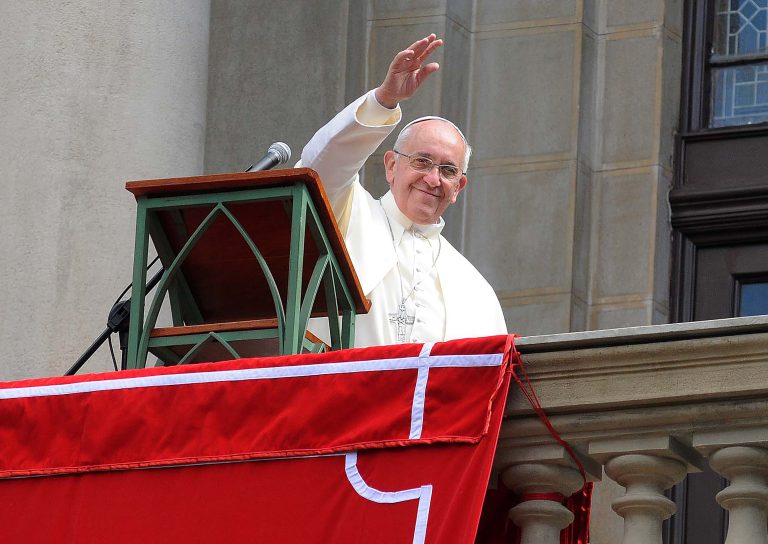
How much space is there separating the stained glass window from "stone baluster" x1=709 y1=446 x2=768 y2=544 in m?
4.23

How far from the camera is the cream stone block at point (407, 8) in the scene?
8.19 meters

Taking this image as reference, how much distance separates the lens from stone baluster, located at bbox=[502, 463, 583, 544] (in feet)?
14.1

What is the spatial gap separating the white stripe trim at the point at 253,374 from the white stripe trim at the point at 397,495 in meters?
→ 0.19

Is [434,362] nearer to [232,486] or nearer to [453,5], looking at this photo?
[232,486]

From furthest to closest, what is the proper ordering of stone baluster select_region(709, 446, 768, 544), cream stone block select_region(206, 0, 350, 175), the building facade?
cream stone block select_region(206, 0, 350, 175) < the building facade < stone baluster select_region(709, 446, 768, 544)

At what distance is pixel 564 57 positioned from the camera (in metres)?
8.13

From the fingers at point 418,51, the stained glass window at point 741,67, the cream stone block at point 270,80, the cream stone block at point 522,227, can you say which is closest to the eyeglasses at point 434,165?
the fingers at point 418,51

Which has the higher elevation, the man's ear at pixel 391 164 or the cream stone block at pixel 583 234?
the cream stone block at pixel 583 234

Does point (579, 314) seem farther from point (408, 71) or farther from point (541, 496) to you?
point (541, 496)

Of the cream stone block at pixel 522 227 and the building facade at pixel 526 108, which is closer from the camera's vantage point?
the building facade at pixel 526 108

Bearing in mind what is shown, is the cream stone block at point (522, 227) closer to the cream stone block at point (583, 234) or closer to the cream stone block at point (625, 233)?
the cream stone block at point (583, 234)

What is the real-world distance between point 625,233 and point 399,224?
1.97 m

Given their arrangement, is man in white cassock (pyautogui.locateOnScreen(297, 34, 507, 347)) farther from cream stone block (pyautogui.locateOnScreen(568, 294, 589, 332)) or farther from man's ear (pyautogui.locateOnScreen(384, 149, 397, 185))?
cream stone block (pyautogui.locateOnScreen(568, 294, 589, 332))

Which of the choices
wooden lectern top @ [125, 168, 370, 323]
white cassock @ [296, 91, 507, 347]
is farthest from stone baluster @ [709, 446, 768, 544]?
white cassock @ [296, 91, 507, 347]
